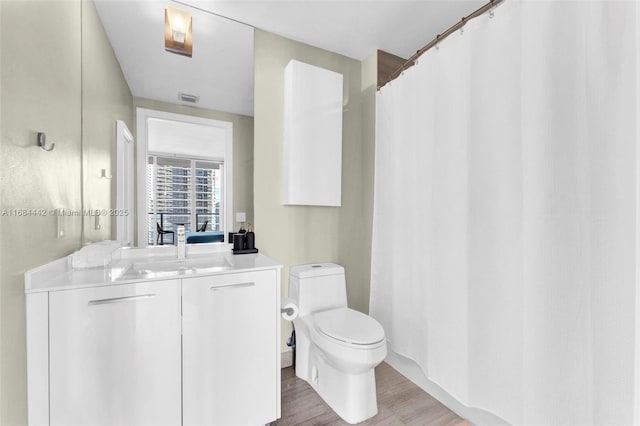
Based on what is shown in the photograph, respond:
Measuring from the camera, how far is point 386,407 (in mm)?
1620

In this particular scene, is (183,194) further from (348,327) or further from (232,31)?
(348,327)

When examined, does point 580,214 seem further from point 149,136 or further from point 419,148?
point 149,136

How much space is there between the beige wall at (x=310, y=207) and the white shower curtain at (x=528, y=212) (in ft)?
1.90

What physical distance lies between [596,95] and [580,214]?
398mm

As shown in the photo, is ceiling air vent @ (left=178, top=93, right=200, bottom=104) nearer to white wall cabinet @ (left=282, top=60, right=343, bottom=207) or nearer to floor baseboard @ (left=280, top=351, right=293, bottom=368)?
white wall cabinet @ (left=282, top=60, right=343, bottom=207)

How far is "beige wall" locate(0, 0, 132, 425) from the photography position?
87 cm

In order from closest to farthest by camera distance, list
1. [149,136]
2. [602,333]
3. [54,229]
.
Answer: [602,333] < [54,229] < [149,136]

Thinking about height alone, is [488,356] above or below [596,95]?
below

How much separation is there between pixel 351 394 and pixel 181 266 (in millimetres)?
1145

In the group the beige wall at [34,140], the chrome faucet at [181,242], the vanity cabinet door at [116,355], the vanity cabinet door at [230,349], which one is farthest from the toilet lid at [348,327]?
the beige wall at [34,140]

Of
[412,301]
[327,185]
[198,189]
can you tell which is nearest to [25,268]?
[198,189]

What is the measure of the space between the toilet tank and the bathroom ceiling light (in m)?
1.60

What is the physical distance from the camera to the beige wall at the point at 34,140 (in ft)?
2.87

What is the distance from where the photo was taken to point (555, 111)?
102cm
